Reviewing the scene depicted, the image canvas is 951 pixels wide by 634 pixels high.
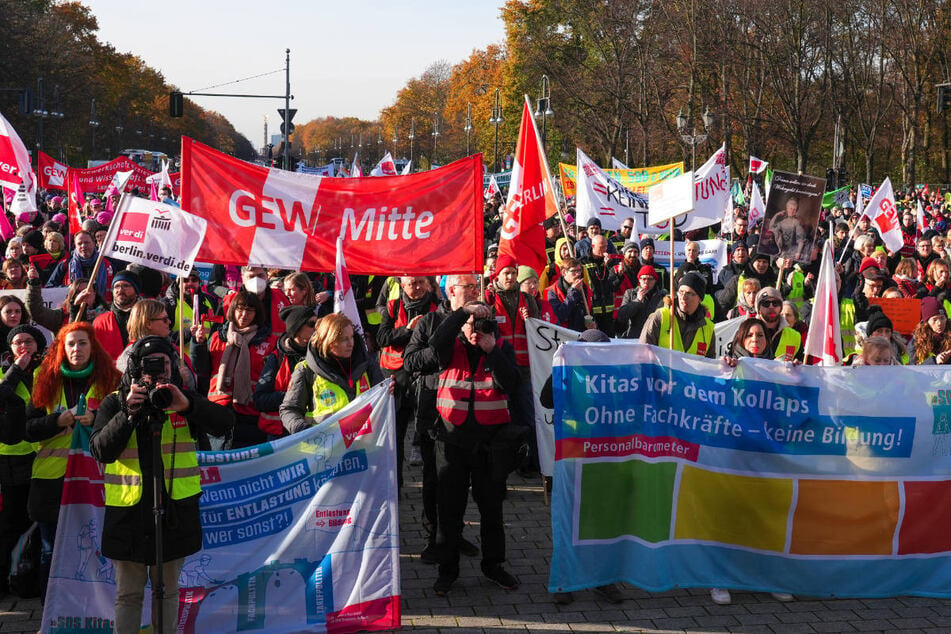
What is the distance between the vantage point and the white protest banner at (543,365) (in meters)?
7.94

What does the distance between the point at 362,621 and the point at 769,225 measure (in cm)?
600

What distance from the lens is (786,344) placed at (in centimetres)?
740

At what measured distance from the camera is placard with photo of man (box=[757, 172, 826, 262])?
32.4ft

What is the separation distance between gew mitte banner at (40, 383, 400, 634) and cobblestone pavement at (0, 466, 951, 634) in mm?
402

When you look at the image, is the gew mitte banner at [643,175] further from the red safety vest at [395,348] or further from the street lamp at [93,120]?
the street lamp at [93,120]

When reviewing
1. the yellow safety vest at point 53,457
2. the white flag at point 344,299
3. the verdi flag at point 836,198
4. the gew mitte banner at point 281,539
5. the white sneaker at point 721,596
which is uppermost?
the verdi flag at point 836,198

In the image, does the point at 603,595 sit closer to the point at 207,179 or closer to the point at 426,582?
the point at 426,582

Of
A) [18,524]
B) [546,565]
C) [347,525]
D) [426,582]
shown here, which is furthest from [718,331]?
[18,524]

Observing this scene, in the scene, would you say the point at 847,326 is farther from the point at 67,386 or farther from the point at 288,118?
the point at 288,118

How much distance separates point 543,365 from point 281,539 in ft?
9.84

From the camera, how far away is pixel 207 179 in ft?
23.4

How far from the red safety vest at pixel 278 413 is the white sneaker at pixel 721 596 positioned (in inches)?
105

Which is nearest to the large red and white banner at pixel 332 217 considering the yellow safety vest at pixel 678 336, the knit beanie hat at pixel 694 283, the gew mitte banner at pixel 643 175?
the yellow safety vest at pixel 678 336

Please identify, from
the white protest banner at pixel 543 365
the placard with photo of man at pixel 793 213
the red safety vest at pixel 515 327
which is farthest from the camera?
the placard with photo of man at pixel 793 213
